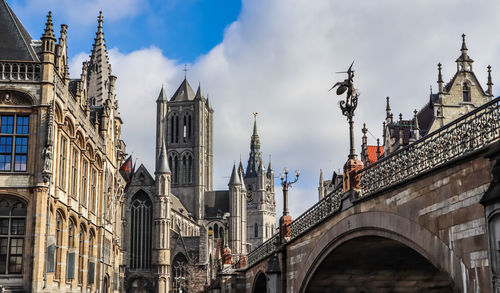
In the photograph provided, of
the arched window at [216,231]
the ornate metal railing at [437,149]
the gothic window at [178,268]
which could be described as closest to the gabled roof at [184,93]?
the arched window at [216,231]

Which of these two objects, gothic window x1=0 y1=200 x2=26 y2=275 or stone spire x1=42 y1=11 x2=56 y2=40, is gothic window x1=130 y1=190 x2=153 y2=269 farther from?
stone spire x1=42 y1=11 x2=56 y2=40

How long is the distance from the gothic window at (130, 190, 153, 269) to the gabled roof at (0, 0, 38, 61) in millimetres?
72170

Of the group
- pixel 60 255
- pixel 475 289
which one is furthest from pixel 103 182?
pixel 475 289

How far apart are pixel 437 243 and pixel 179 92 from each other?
12237 centimetres

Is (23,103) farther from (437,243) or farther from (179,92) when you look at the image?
(179,92)

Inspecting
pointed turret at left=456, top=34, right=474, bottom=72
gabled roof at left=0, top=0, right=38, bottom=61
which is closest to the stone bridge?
gabled roof at left=0, top=0, right=38, bottom=61

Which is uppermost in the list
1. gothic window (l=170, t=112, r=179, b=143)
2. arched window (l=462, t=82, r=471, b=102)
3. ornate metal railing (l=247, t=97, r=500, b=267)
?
gothic window (l=170, t=112, r=179, b=143)

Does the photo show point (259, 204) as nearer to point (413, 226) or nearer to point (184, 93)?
point (184, 93)

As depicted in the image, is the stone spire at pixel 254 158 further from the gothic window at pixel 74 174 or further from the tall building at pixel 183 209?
the gothic window at pixel 74 174

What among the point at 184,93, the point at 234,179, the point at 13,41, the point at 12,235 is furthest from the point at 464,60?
the point at 184,93

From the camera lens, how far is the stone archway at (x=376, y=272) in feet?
83.3

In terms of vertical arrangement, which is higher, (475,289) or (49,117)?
(49,117)

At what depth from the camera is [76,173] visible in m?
38.1

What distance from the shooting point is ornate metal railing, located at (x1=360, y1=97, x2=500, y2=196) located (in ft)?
47.2
